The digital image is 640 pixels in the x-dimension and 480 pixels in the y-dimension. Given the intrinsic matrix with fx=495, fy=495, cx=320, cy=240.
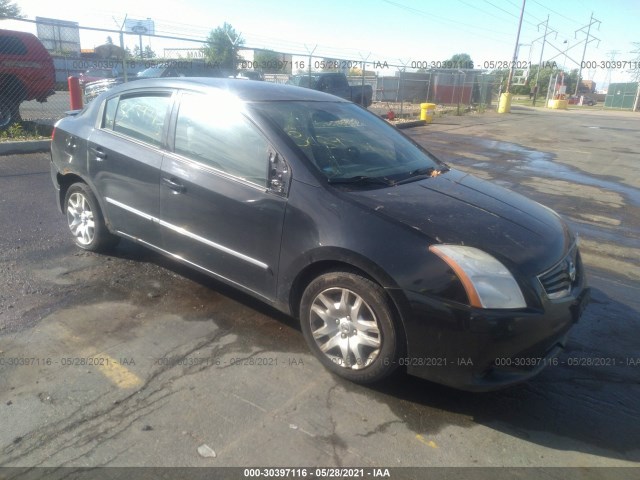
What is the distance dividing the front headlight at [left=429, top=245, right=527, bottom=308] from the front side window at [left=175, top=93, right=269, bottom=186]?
4.40 feet

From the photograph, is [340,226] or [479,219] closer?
[340,226]

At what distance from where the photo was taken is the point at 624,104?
52312 millimetres

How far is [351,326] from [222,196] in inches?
50.7

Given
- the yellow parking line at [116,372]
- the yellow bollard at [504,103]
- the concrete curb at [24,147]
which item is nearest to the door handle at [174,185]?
the yellow parking line at [116,372]

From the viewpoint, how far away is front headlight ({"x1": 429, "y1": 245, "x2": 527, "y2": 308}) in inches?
102

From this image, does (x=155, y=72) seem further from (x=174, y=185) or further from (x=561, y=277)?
(x=561, y=277)

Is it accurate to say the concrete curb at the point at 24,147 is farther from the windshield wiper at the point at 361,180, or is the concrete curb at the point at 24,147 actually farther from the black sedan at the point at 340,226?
the windshield wiper at the point at 361,180

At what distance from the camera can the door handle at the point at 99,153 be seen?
430cm

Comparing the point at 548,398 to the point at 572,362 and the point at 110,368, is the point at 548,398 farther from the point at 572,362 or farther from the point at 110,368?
the point at 110,368

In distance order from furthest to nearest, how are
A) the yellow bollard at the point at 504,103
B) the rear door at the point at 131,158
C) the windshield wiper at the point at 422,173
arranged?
the yellow bollard at the point at 504,103, the rear door at the point at 131,158, the windshield wiper at the point at 422,173

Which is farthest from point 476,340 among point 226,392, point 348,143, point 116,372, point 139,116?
point 139,116

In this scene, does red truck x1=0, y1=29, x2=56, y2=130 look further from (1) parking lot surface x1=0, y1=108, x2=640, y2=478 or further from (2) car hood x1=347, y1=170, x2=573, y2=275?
(2) car hood x1=347, y1=170, x2=573, y2=275

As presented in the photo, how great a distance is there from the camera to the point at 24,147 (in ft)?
30.1

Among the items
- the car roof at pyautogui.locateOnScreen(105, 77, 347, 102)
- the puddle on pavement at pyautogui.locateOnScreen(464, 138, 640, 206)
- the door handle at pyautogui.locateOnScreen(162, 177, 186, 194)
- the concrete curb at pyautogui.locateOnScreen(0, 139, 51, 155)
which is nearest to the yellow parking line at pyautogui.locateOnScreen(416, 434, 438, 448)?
the door handle at pyautogui.locateOnScreen(162, 177, 186, 194)
